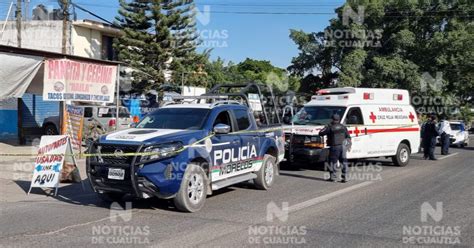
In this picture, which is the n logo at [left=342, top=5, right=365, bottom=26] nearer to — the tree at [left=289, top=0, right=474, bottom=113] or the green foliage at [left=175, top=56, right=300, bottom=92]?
Result: the tree at [left=289, top=0, right=474, bottom=113]

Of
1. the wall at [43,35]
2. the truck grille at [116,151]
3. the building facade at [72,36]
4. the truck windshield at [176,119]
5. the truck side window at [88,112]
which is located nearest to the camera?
the truck grille at [116,151]

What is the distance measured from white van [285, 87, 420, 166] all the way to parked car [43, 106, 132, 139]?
9278mm

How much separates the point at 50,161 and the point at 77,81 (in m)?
3.87

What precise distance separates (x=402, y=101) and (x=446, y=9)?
2695 centimetres

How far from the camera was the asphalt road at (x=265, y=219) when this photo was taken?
6500mm

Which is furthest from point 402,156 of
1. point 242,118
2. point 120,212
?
point 120,212

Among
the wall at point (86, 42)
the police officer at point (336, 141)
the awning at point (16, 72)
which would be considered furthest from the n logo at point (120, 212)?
the wall at point (86, 42)

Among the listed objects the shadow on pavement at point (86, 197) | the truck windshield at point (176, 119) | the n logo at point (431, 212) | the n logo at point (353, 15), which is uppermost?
the n logo at point (353, 15)

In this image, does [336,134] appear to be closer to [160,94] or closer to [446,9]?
[160,94]

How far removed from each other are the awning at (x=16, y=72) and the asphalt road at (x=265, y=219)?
2934 mm

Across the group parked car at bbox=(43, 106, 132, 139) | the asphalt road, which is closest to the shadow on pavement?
the asphalt road

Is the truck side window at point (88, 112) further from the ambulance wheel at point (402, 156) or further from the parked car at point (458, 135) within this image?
the parked car at point (458, 135)

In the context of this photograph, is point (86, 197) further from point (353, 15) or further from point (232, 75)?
point (232, 75)

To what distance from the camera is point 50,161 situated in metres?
10.1
